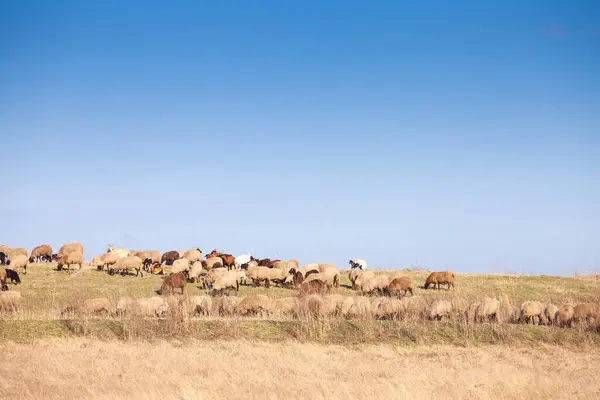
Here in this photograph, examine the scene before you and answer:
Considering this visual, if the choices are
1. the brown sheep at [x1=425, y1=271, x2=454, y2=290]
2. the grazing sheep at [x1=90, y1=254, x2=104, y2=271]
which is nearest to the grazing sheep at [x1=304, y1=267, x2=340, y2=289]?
the brown sheep at [x1=425, y1=271, x2=454, y2=290]

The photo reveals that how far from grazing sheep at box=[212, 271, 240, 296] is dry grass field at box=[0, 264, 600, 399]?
5.46 m

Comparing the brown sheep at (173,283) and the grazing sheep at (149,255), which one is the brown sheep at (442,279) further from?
the grazing sheep at (149,255)

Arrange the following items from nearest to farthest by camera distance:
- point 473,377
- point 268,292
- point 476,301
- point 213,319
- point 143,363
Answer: point 473,377 < point 143,363 < point 213,319 < point 476,301 < point 268,292

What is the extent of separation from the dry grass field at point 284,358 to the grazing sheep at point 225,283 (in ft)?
17.9

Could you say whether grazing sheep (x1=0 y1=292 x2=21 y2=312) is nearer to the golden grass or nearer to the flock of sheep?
the flock of sheep

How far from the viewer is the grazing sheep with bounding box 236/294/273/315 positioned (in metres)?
21.5

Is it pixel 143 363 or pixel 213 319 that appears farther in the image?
pixel 213 319

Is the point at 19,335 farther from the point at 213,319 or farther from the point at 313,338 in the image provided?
the point at 313,338

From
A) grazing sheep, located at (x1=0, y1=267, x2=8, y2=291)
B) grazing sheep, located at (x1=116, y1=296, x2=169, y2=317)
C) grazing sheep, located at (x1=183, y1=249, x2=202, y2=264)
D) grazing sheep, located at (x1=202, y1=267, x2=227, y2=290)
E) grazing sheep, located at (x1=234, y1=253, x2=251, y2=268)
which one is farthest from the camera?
grazing sheep, located at (x1=234, y1=253, x2=251, y2=268)

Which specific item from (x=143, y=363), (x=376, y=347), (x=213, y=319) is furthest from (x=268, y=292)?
(x=143, y=363)

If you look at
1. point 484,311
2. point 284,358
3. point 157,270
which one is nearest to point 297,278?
point 157,270

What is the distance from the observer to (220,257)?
119ft

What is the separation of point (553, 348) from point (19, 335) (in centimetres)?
1608

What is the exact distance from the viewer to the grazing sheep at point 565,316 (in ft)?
66.8
